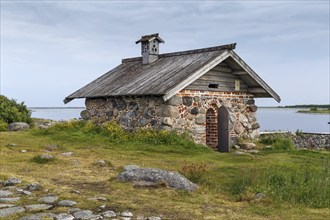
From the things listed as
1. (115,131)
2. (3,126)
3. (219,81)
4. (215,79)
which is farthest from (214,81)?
(3,126)

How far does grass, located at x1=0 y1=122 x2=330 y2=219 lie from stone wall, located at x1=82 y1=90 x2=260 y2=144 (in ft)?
2.57

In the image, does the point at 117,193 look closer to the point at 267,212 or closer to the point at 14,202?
the point at 14,202

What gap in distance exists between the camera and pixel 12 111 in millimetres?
28516

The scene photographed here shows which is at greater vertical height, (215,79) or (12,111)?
(215,79)

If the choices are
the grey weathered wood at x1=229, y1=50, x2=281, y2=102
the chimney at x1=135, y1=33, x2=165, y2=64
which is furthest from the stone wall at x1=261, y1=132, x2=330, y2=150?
the chimney at x1=135, y1=33, x2=165, y2=64

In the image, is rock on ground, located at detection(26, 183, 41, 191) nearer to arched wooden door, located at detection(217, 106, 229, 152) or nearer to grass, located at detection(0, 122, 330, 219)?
grass, located at detection(0, 122, 330, 219)

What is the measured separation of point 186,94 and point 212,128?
9.55 feet

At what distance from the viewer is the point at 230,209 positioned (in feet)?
28.4

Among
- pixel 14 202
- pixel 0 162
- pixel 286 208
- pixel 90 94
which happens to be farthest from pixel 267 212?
pixel 90 94

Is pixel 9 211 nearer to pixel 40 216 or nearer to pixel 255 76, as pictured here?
pixel 40 216

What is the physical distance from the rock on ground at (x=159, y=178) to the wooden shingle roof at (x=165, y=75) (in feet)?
23.8

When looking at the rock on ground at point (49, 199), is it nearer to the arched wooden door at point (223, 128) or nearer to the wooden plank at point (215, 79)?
the wooden plank at point (215, 79)

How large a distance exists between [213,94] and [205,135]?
203 cm

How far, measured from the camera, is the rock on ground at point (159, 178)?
1031 cm
